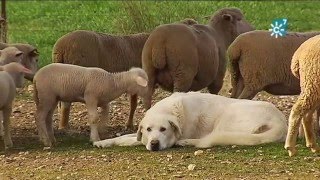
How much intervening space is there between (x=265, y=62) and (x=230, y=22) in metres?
2.15

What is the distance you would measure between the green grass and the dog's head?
21.6ft

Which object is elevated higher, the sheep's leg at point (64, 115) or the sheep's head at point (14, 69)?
the sheep's head at point (14, 69)

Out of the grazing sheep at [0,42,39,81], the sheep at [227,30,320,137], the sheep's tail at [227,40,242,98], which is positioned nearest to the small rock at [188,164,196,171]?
the sheep at [227,30,320,137]

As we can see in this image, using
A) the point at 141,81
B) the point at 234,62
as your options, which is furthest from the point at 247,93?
the point at 141,81

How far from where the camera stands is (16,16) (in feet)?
92.5

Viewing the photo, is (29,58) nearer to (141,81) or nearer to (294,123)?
(141,81)

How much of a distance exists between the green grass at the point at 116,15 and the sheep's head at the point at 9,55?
4986 mm

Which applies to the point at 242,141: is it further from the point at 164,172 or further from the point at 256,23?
the point at 256,23

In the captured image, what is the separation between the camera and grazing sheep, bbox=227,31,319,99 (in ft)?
40.8

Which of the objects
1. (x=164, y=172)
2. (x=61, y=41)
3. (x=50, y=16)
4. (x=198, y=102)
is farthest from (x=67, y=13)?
(x=164, y=172)

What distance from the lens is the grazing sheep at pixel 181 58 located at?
1272 centimetres

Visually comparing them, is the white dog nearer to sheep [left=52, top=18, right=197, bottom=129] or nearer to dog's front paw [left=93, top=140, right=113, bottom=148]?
dog's front paw [left=93, top=140, right=113, bottom=148]

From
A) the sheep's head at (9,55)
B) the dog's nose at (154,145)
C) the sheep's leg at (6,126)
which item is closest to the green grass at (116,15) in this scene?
the sheep's head at (9,55)

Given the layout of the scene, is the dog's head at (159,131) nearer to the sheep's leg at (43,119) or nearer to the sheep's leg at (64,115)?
the sheep's leg at (43,119)
